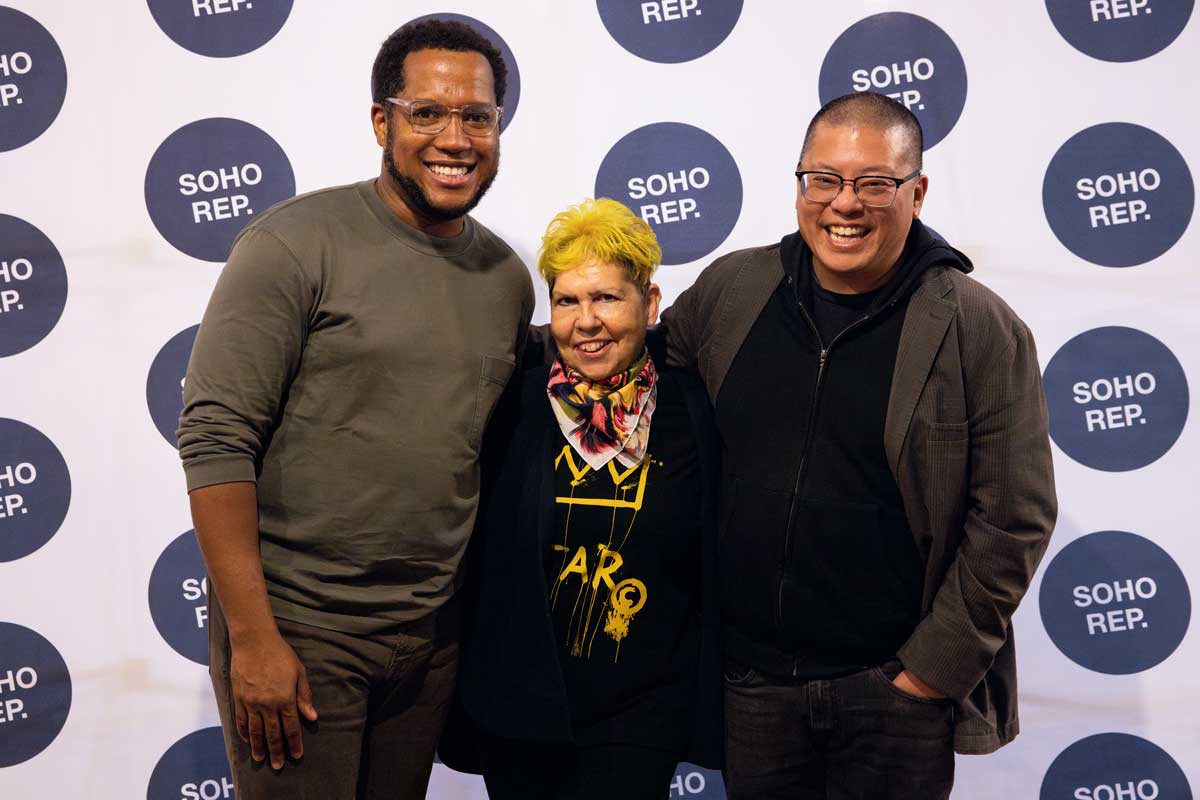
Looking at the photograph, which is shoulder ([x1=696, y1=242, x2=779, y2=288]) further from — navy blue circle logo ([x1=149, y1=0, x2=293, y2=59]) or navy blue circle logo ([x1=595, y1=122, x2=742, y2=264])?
navy blue circle logo ([x1=149, y1=0, x2=293, y2=59])

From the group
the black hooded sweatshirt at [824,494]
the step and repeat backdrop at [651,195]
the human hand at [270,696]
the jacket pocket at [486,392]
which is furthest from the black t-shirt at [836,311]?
the human hand at [270,696]

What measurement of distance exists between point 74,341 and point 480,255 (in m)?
1.24

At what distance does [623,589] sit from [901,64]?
1.46 m

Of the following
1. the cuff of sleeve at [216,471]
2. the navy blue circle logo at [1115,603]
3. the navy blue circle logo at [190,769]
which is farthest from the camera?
the navy blue circle logo at [190,769]

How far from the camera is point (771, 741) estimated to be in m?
1.84

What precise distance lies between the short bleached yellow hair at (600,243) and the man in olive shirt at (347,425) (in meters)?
0.17

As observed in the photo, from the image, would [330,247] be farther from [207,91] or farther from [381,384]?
[207,91]

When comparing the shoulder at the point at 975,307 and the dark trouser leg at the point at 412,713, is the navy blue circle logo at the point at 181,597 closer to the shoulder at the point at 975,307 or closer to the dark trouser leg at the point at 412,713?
the dark trouser leg at the point at 412,713

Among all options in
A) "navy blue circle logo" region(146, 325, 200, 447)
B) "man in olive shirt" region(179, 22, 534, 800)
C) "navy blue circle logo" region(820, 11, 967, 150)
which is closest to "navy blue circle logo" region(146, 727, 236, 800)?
"navy blue circle logo" region(146, 325, 200, 447)

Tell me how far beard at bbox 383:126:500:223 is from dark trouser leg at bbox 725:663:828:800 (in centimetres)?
99

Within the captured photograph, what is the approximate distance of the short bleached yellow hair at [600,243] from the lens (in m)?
1.88

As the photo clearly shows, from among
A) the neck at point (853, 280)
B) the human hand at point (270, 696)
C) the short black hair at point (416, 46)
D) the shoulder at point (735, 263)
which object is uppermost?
the short black hair at point (416, 46)

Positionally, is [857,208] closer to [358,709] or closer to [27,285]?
[358,709]

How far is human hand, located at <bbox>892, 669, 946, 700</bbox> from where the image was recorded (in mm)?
1758
